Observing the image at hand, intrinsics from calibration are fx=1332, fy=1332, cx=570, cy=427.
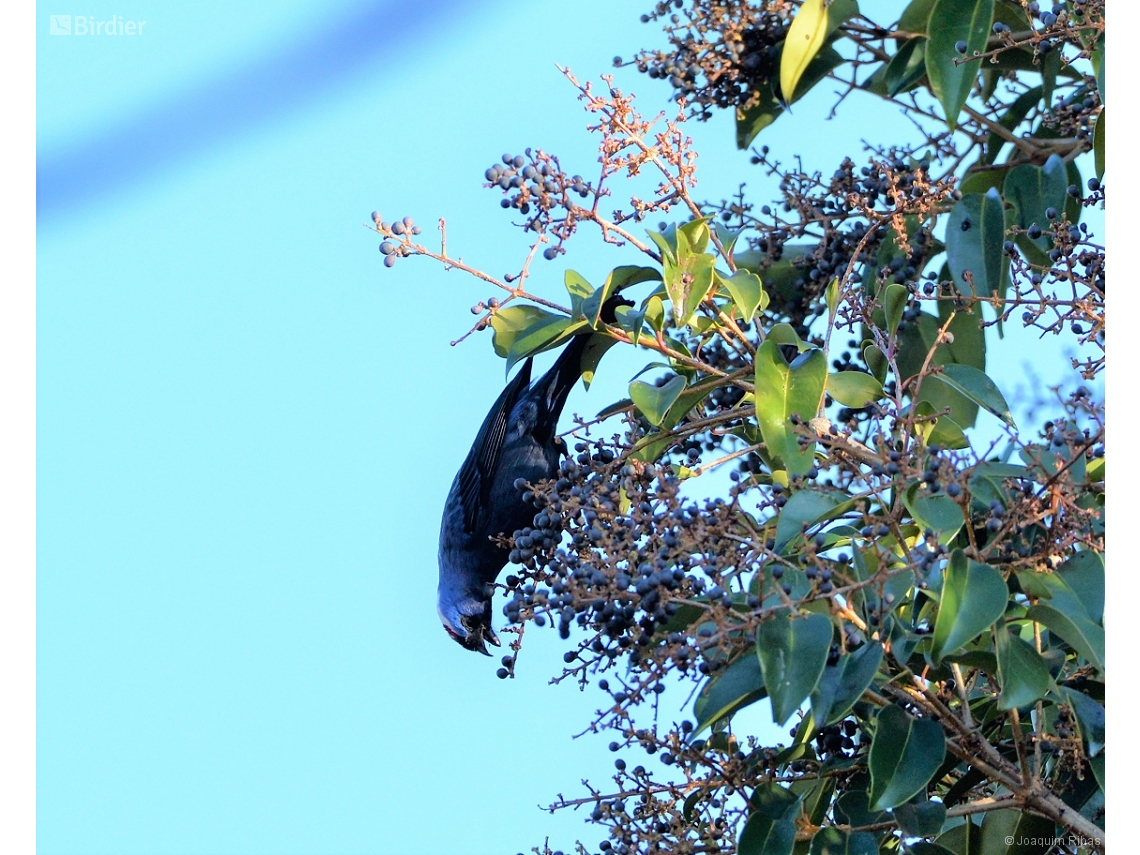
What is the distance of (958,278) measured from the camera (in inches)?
95.7

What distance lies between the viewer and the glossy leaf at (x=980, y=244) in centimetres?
238

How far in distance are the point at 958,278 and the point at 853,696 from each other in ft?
3.44

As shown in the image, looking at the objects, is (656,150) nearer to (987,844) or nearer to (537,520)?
(537,520)

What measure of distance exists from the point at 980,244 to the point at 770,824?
1141 mm

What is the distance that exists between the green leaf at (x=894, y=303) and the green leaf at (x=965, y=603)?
59 cm

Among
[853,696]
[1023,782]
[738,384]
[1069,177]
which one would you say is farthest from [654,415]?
[1069,177]

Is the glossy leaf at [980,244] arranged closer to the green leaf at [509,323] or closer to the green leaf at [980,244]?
the green leaf at [980,244]

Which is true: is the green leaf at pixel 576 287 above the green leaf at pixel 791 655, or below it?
above

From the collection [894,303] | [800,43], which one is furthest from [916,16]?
[894,303]

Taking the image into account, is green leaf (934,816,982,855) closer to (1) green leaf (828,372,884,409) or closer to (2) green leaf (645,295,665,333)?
(1) green leaf (828,372,884,409)

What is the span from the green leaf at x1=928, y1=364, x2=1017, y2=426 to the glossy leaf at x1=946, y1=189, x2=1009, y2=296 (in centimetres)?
36

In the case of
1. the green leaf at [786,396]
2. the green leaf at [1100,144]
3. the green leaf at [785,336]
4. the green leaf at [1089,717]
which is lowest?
the green leaf at [1089,717]

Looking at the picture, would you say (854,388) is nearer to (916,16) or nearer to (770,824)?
(770,824)

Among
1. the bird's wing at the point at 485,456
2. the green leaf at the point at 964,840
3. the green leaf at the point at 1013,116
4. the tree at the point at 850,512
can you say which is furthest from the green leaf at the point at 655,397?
the bird's wing at the point at 485,456
